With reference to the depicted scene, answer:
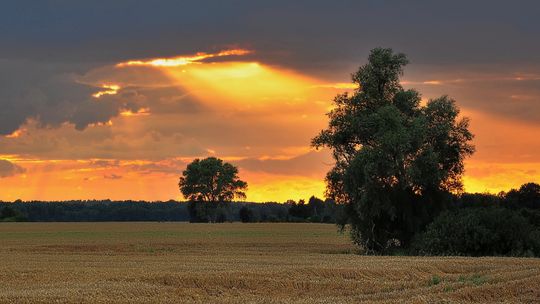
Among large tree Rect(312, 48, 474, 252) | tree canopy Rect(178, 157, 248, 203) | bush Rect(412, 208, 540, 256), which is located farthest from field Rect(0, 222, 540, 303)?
tree canopy Rect(178, 157, 248, 203)

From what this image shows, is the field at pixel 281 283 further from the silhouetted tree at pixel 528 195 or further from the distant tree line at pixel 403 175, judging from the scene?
the silhouetted tree at pixel 528 195

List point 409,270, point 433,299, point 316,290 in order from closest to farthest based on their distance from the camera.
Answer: point 433,299 < point 316,290 < point 409,270

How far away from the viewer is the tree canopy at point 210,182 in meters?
170

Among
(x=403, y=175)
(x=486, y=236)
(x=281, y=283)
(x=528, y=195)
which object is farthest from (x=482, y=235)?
(x=528, y=195)

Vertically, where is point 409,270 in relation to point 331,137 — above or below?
below

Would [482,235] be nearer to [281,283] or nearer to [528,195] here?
[281,283]

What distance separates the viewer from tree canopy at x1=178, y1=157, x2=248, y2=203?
169500 mm

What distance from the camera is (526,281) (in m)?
31.5

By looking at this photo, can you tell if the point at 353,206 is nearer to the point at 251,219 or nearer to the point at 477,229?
the point at 477,229

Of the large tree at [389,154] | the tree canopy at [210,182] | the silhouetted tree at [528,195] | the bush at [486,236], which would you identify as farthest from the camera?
the tree canopy at [210,182]

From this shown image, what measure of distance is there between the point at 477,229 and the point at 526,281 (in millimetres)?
24485

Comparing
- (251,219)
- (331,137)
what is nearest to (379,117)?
(331,137)

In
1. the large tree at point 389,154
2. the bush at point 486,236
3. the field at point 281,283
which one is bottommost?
the field at point 281,283

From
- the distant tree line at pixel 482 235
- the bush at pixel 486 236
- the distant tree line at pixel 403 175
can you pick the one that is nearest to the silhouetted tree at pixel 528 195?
the distant tree line at pixel 403 175
